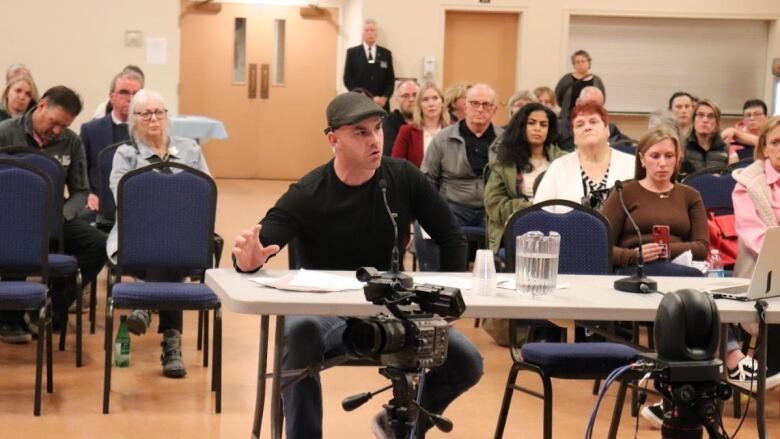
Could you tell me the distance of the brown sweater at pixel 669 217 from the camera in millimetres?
4883

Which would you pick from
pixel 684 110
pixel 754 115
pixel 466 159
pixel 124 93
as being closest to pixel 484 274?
pixel 466 159

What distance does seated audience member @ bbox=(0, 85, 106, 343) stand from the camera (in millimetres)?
5645

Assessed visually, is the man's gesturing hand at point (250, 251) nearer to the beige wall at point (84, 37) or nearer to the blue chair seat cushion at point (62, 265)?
the blue chair seat cushion at point (62, 265)

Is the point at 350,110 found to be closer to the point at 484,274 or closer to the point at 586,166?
the point at 484,274

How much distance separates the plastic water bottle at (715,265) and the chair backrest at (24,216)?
2706 mm

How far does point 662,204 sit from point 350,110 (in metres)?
1.92

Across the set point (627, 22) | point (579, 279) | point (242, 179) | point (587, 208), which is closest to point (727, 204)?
point (587, 208)

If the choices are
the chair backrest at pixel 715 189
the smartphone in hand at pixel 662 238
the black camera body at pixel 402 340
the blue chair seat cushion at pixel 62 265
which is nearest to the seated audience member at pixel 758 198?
the smartphone in hand at pixel 662 238

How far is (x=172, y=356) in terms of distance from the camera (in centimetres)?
510

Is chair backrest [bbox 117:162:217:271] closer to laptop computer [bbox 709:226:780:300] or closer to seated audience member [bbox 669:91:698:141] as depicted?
laptop computer [bbox 709:226:780:300]

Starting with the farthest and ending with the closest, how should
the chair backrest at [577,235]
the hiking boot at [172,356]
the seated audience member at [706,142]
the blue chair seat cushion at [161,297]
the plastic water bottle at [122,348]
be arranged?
the seated audience member at [706,142] → the plastic water bottle at [122,348] → the hiking boot at [172,356] → the blue chair seat cushion at [161,297] → the chair backrest at [577,235]

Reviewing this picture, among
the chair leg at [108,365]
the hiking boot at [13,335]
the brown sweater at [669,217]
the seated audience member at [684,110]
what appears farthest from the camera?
the seated audience member at [684,110]

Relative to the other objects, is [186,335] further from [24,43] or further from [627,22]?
[627,22]

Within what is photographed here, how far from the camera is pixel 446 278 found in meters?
3.46
